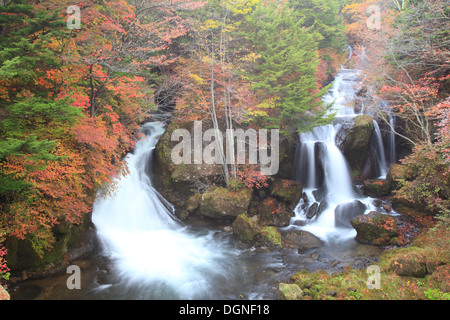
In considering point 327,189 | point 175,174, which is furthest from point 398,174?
point 175,174

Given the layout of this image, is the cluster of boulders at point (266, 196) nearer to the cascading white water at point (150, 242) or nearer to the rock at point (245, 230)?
the rock at point (245, 230)

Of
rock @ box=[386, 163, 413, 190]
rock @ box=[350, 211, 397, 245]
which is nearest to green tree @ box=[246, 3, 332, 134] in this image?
rock @ box=[386, 163, 413, 190]

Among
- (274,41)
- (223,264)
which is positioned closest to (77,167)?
(223,264)

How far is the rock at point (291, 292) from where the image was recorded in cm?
552

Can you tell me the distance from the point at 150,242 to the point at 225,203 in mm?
3605

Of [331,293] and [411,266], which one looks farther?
[411,266]

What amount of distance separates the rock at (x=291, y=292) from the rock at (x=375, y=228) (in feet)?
15.8

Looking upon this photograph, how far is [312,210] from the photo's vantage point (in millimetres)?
11398

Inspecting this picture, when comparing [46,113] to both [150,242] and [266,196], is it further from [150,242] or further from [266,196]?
[266,196]

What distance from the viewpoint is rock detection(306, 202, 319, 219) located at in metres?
11.2

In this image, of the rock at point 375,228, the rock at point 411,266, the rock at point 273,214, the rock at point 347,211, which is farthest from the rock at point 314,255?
the rock at point 411,266

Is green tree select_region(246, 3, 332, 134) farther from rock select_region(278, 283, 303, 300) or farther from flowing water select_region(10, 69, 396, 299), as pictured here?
rock select_region(278, 283, 303, 300)

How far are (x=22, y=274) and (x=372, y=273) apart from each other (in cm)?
973
